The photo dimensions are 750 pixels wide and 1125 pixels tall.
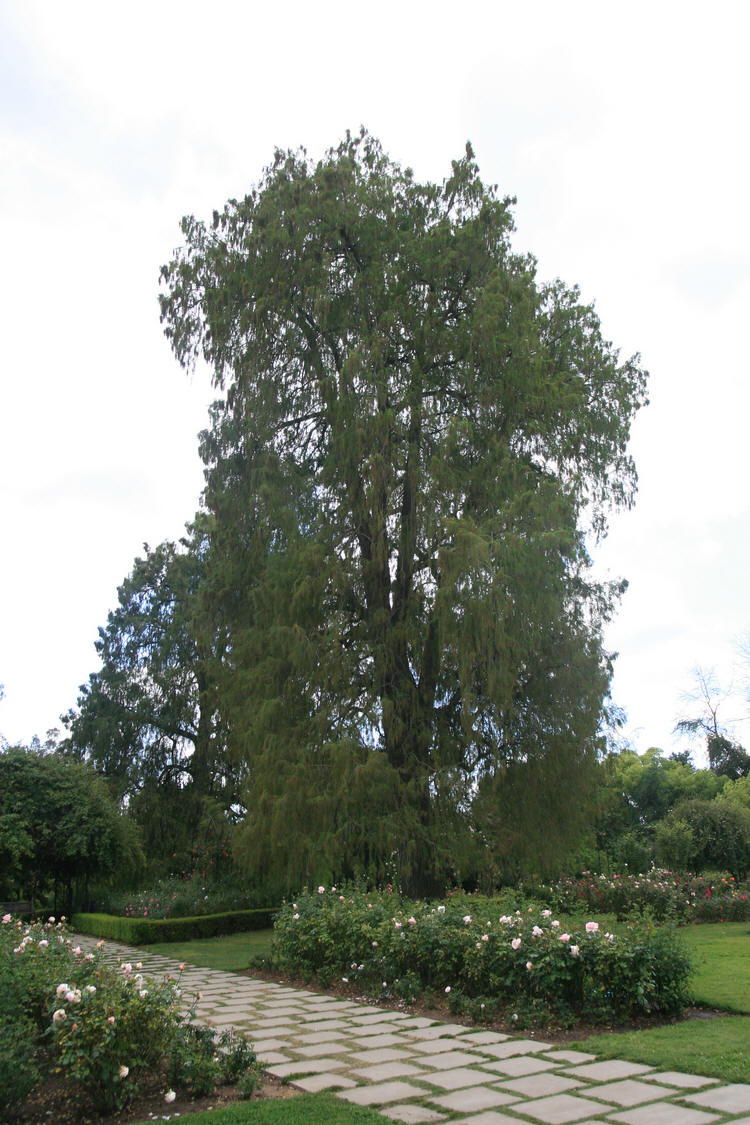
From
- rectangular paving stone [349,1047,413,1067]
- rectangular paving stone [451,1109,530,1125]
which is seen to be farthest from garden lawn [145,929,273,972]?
rectangular paving stone [451,1109,530,1125]

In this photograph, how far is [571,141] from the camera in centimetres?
905

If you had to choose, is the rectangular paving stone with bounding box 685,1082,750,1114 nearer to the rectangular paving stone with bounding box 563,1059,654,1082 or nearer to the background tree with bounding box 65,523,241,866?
the rectangular paving stone with bounding box 563,1059,654,1082

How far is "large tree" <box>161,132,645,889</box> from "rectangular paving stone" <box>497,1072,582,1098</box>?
681 centimetres

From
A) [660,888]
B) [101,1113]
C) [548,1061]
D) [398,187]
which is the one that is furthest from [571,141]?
[660,888]

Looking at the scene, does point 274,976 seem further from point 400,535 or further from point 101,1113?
point 400,535

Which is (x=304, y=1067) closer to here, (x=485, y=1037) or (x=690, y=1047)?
(x=485, y=1037)

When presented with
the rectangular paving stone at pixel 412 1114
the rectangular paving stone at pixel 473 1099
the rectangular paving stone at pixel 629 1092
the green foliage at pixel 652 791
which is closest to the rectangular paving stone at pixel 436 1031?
the rectangular paving stone at pixel 473 1099

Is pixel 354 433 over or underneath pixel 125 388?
over

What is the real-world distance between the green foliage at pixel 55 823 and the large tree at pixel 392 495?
5565 millimetres

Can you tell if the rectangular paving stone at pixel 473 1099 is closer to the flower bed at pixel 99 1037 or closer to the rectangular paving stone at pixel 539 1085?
the rectangular paving stone at pixel 539 1085

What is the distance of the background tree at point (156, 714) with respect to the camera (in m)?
23.1

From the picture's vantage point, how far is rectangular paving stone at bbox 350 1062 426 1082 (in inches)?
185

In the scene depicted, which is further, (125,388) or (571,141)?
(125,388)

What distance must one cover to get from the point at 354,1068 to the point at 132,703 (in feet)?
69.8
